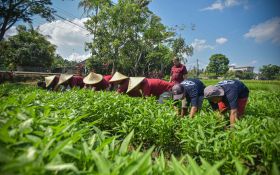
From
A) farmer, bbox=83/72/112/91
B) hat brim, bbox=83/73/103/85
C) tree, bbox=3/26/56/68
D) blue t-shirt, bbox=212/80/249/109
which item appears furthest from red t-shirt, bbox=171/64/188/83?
tree, bbox=3/26/56/68

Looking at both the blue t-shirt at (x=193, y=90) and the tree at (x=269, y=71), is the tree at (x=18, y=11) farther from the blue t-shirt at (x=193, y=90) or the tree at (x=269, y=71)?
the tree at (x=269, y=71)

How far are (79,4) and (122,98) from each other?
84.5ft

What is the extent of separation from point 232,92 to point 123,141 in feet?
Answer: 10.00

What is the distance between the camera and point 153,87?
630cm

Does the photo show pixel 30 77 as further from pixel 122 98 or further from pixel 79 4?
pixel 122 98

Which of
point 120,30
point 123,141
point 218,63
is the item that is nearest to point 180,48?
point 120,30

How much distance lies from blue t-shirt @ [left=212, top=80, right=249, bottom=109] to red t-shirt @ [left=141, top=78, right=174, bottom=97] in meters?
2.03

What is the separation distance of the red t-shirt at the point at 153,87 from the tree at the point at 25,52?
41973 mm

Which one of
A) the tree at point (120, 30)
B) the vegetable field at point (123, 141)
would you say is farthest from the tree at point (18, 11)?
the vegetable field at point (123, 141)

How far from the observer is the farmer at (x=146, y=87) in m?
6.09

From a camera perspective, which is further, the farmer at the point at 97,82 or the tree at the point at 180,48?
the tree at the point at 180,48

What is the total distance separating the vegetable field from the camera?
120 cm

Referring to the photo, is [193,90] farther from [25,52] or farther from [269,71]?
[269,71]

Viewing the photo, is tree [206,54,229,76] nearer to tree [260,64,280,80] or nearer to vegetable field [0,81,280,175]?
tree [260,64,280,80]
